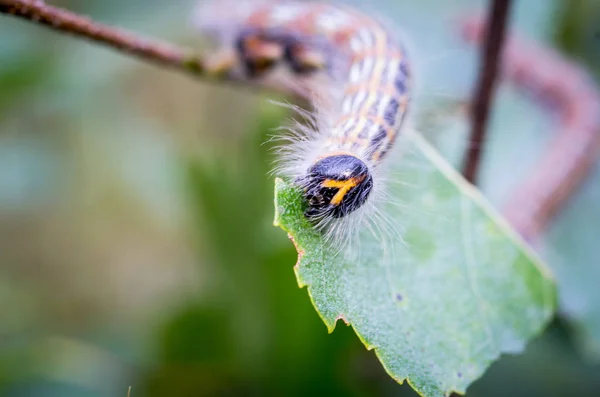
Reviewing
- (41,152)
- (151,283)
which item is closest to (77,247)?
(151,283)

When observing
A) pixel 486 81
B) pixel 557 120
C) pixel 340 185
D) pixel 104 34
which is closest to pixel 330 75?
pixel 486 81

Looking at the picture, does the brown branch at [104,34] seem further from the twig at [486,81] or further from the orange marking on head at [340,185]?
the twig at [486,81]

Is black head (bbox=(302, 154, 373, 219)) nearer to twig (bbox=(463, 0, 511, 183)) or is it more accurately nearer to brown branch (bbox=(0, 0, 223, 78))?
brown branch (bbox=(0, 0, 223, 78))

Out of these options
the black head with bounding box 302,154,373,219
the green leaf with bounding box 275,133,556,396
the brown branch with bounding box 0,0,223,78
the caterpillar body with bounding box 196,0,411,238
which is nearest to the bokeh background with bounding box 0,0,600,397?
the caterpillar body with bounding box 196,0,411,238

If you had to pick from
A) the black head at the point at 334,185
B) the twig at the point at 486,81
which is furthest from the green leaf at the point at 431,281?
the twig at the point at 486,81

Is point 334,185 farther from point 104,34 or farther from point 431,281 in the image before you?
point 104,34

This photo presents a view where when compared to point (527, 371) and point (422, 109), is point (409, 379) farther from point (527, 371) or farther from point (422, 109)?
point (527, 371)
